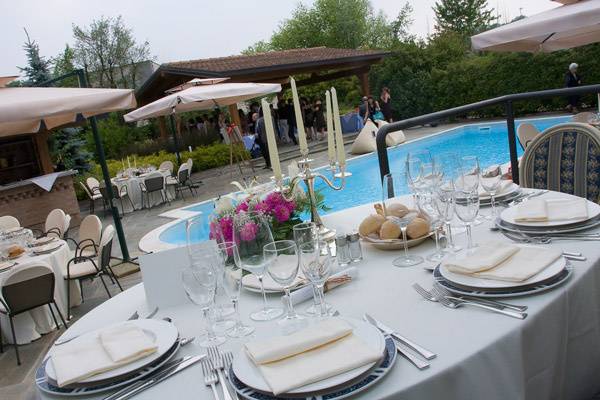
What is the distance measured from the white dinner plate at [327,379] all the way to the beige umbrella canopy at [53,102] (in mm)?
4151

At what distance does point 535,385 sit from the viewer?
1.27 m

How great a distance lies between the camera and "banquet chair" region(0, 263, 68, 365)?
397 cm

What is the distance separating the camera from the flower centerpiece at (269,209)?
185 cm

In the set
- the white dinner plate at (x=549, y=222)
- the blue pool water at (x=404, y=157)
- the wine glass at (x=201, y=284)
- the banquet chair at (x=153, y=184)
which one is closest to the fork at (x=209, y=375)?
the wine glass at (x=201, y=284)

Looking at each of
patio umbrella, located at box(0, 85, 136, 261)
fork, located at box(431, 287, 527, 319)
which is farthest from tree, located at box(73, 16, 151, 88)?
fork, located at box(431, 287, 527, 319)

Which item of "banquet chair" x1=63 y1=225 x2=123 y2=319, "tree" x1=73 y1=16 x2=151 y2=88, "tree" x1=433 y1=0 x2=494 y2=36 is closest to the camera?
"banquet chair" x1=63 y1=225 x2=123 y2=319

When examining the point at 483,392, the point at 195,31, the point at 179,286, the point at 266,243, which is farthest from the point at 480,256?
the point at 195,31

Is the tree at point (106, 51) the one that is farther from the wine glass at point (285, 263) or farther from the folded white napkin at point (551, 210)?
the wine glass at point (285, 263)

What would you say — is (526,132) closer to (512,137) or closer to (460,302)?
(512,137)

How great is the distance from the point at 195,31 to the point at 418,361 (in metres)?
56.5

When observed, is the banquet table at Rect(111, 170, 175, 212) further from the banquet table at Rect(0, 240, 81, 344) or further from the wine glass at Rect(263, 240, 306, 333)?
the wine glass at Rect(263, 240, 306, 333)

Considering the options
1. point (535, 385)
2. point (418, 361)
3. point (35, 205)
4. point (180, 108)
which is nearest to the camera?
point (418, 361)

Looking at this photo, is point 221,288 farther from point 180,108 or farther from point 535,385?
point 180,108

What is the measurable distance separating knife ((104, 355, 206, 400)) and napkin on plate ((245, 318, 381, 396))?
7.1 inches
